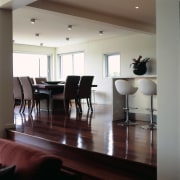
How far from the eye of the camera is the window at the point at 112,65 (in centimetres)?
921

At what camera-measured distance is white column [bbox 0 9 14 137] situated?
4.57 metres

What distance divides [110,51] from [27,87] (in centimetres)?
367

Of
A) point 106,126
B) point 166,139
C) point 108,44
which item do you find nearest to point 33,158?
point 166,139

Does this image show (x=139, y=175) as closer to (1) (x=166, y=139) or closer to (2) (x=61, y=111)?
(1) (x=166, y=139)

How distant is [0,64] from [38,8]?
1.22 meters

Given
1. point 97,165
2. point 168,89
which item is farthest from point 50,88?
point 168,89

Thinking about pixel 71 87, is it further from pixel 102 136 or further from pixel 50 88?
pixel 102 136

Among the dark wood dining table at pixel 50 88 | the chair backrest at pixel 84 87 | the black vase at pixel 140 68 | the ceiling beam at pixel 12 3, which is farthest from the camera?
the black vase at pixel 140 68

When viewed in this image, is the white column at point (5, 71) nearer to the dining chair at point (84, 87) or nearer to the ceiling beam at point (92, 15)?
the ceiling beam at point (92, 15)

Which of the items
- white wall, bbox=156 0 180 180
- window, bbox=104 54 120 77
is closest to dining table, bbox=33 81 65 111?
window, bbox=104 54 120 77

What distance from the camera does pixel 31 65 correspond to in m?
10.8

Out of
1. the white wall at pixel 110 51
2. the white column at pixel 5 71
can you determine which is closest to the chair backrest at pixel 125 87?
the white column at pixel 5 71

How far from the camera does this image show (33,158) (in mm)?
1920

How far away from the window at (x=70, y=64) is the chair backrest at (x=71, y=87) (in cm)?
403
